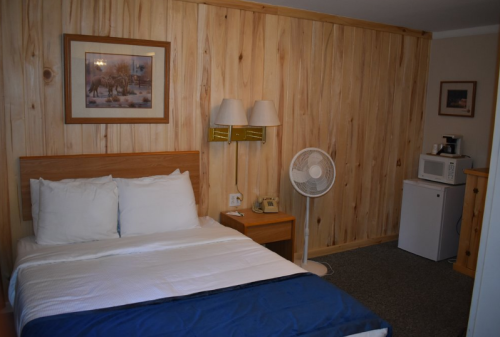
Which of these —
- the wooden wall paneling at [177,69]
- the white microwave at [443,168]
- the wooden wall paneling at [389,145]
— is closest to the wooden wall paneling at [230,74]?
the wooden wall paneling at [177,69]

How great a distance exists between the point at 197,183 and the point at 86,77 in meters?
1.21

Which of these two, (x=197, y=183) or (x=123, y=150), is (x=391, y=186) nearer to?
(x=197, y=183)

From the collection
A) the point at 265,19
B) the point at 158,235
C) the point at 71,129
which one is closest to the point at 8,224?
the point at 71,129

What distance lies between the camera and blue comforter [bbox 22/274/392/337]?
1980 mm

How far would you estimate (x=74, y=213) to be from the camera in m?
2.92

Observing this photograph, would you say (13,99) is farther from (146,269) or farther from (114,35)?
(146,269)

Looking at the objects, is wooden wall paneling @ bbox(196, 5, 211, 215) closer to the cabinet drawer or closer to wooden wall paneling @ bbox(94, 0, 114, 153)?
the cabinet drawer

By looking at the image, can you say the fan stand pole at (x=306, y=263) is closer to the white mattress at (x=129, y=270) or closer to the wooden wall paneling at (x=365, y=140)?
the wooden wall paneling at (x=365, y=140)

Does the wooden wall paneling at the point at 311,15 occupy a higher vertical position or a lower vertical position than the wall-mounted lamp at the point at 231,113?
higher

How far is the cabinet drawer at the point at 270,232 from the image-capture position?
144 inches

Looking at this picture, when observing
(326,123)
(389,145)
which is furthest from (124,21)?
(389,145)

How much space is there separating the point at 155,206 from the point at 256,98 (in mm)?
1393

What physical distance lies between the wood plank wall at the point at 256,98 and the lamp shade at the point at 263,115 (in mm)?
225

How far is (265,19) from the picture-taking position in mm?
3934
